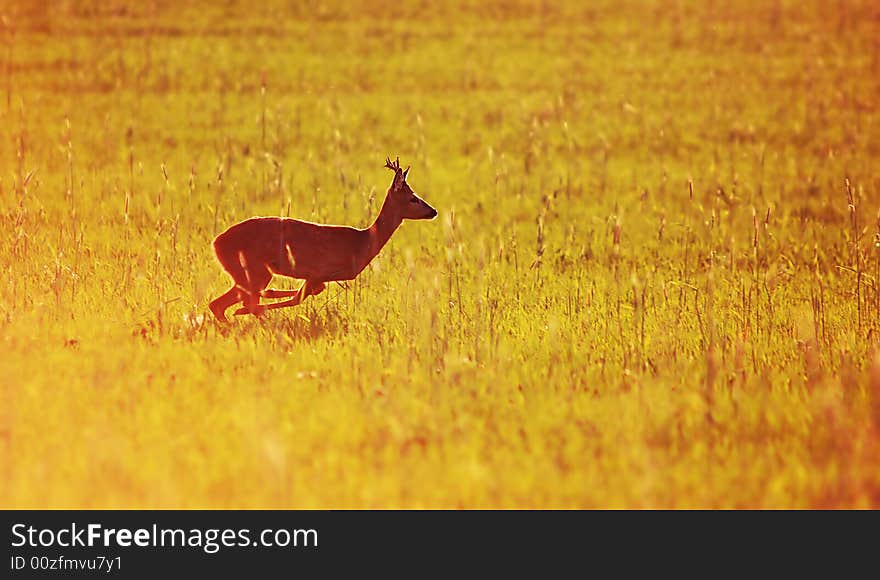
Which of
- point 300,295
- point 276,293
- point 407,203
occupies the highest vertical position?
point 407,203

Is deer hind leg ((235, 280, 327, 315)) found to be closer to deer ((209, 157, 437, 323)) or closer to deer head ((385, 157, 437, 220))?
deer ((209, 157, 437, 323))

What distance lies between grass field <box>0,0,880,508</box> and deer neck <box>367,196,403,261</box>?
0.43 metres

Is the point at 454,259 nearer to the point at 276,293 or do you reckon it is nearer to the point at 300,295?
the point at 276,293

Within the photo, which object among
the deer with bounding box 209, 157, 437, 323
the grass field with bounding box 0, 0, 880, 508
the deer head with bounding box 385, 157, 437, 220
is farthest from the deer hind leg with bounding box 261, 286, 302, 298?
the deer head with bounding box 385, 157, 437, 220

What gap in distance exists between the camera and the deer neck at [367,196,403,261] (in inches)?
314

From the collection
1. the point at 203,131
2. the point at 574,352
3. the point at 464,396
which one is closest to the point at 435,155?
the point at 203,131

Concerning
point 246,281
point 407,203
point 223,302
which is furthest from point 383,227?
point 223,302

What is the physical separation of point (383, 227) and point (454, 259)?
92.4 inches

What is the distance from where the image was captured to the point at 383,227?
810 centimetres

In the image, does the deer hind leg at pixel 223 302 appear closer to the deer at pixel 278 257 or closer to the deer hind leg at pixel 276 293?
the deer at pixel 278 257

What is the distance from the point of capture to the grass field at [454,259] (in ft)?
17.9

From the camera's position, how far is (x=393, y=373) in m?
6.66

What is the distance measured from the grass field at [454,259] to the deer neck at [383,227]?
43cm
